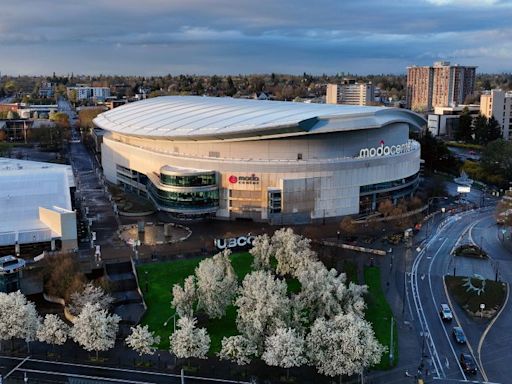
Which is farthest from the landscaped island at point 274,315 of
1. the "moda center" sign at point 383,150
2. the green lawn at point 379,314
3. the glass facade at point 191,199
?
the "moda center" sign at point 383,150

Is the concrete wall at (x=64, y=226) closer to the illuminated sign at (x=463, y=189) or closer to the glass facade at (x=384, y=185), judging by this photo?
the glass facade at (x=384, y=185)

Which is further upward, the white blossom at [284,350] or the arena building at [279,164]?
the arena building at [279,164]

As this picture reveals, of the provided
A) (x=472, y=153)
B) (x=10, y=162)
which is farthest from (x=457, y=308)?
(x=472, y=153)

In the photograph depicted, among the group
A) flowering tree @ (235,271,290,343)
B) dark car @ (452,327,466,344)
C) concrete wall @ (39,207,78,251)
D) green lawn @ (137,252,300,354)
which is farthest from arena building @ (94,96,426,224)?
flowering tree @ (235,271,290,343)

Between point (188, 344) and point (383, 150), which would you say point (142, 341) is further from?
point (383, 150)

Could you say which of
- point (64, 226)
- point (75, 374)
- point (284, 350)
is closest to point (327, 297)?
point (284, 350)

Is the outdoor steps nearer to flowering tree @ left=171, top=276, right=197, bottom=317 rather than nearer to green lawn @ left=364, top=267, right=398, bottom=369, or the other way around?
flowering tree @ left=171, top=276, right=197, bottom=317
